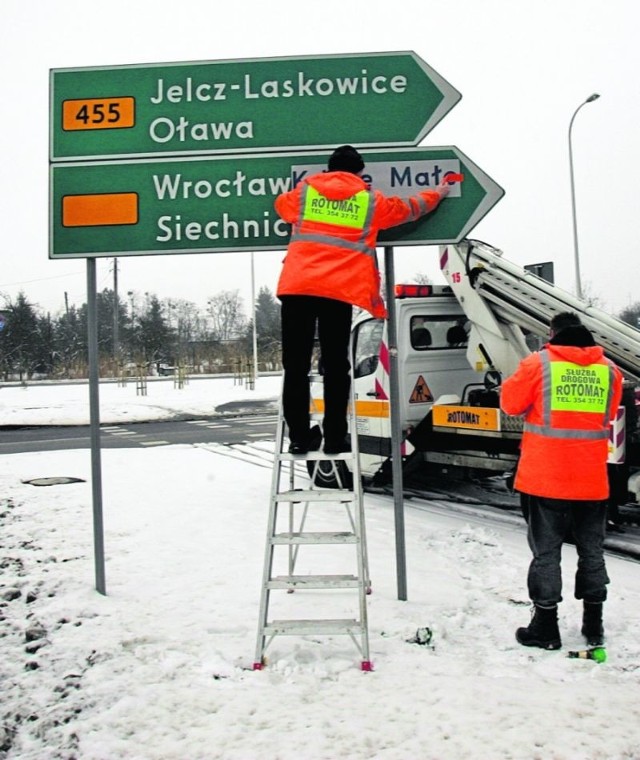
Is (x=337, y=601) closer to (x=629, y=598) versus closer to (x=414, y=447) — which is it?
(x=629, y=598)

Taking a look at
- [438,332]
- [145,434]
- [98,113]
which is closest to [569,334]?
[98,113]

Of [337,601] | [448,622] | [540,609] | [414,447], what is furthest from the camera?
[414,447]

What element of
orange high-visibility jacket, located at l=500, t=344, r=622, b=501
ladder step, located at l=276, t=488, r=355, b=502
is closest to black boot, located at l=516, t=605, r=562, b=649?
orange high-visibility jacket, located at l=500, t=344, r=622, b=501

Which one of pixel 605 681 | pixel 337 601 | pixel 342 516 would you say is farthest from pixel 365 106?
pixel 342 516

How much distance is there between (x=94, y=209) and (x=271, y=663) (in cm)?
310

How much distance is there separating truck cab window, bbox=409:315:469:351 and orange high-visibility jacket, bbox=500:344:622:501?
4616mm

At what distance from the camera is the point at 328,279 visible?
3895 mm

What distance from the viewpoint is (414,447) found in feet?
27.2

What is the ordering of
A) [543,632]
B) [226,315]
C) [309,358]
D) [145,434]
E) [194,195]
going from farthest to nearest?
[226,315]
[145,434]
[194,195]
[309,358]
[543,632]

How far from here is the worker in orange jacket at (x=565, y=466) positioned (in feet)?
12.7

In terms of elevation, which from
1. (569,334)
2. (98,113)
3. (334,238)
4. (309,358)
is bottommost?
(309,358)

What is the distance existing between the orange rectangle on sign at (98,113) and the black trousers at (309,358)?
73.1 inches

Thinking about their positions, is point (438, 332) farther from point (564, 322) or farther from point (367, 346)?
point (564, 322)

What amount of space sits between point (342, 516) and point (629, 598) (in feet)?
10.4
